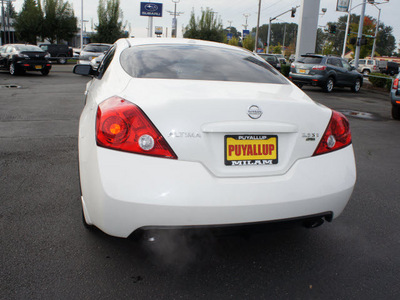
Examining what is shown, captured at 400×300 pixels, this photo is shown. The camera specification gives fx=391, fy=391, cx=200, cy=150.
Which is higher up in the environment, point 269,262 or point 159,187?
point 159,187

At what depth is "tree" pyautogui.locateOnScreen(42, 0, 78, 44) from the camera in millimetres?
46219

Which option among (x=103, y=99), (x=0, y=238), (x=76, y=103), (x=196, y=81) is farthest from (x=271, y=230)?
(x=76, y=103)

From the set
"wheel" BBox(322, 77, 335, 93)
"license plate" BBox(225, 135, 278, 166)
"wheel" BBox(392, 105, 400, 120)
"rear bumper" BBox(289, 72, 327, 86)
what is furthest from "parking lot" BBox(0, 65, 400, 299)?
"wheel" BBox(322, 77, 335, 93)

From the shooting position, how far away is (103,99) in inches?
98.9

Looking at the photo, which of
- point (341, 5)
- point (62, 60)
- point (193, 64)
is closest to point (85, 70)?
point (193, 64)

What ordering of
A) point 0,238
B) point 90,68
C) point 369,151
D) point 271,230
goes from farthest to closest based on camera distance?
point 369,151 < point 90,68 < point 0,238 < point 271,230

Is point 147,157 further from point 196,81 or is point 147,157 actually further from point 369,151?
point 369,151

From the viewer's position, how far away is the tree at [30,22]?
45625 millimetres

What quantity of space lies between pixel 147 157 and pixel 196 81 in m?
0.78

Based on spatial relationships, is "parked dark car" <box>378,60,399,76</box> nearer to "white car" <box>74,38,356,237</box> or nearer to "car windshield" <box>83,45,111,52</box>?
"car windshield" <box>83,45,111,52</box>

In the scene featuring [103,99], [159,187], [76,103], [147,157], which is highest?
[103,99]

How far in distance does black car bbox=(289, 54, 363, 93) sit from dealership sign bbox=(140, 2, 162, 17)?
3889 centimetres

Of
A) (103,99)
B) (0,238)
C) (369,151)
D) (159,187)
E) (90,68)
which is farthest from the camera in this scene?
(369,151)

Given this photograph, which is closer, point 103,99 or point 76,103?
point 103,99
